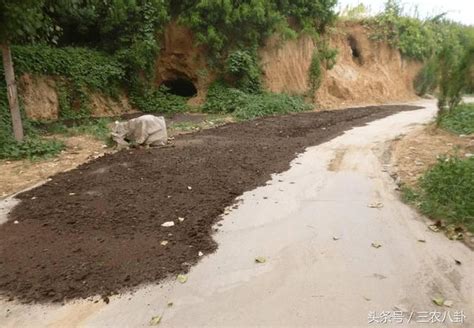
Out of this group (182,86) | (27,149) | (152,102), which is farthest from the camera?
(182,86)

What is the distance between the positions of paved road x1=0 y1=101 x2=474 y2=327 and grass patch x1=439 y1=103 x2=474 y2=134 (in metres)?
4.63

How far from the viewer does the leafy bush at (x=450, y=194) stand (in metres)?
3.76

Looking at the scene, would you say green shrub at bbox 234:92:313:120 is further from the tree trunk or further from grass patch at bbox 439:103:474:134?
the tree trunk

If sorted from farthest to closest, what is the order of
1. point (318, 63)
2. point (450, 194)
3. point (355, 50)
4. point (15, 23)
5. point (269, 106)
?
point (355, 50) < point (318, 63) < point (269, 106) < point (15, 23) < point (450, 194)

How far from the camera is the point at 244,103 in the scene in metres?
12.2

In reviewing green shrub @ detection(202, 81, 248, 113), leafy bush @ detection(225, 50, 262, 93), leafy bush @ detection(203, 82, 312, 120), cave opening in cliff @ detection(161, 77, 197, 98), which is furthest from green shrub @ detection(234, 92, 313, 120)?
cave opening in cliff @ detection(161, 77, 197, 98)

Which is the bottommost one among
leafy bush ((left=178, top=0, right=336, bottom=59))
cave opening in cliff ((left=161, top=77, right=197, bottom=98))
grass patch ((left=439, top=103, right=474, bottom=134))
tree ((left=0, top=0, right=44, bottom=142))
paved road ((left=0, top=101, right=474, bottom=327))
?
paved road ((left=0, top=101, right=474, bottom=327))

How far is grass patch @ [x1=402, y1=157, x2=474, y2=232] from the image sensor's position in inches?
148

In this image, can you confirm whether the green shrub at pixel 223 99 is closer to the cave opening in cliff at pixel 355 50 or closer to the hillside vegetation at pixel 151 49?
the hillside vegetation at pixel 151 49

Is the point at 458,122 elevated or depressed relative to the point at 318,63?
depressed

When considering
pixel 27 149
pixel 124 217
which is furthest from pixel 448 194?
pixel 27 149

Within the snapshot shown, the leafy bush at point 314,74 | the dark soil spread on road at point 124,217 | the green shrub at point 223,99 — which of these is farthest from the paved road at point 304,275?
the leafy bush at point 314,74

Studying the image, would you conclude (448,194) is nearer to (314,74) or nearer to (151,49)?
(151,49)

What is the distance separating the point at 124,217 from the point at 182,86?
38.6ft
